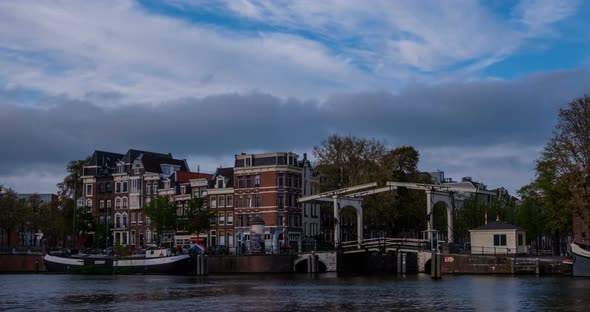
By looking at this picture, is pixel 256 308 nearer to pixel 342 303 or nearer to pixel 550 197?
pixel 342 303

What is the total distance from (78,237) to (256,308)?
8569 centimetres

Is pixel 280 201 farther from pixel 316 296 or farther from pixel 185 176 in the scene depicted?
pixel 316 296

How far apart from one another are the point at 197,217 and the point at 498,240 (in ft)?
127

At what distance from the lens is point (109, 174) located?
383 feet

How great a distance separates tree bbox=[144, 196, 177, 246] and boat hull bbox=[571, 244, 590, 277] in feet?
171

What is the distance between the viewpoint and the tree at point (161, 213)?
96.7m

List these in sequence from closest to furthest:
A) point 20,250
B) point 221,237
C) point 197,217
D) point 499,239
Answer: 1. point 499,239
2. point 197,217
3. point 20,250
4. point 221,237

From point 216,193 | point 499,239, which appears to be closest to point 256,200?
point 216,193

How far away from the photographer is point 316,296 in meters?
45.1

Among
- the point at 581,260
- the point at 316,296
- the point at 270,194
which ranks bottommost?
the point at 316,296

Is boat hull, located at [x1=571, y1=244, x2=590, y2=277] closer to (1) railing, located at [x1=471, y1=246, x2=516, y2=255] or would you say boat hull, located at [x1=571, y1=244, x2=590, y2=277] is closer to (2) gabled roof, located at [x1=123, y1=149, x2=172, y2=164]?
(1) railing, located at [x1=471, y1=246, x2=516, y2=255]

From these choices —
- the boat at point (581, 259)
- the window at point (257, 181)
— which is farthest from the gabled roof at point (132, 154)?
the boat at point (581, 259)

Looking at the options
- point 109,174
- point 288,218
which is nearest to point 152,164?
point 109,174

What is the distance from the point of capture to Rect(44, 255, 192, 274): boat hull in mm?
78875
